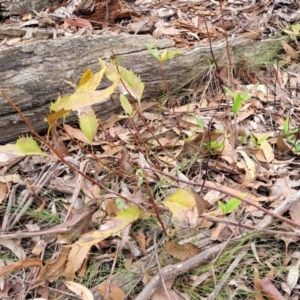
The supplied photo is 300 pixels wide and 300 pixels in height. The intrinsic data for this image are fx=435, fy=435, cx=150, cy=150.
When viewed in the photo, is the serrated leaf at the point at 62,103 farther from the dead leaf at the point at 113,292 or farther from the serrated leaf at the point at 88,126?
the dead leaf at the point at 113,292

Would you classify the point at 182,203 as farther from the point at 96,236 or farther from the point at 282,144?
the point at 282,144

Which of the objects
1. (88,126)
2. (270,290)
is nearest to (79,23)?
(88,126)

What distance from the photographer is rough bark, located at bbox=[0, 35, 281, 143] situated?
1923mm

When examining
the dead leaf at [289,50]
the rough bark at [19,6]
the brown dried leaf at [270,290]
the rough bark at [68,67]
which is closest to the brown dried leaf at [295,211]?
the brown dried leaf at [270,290]

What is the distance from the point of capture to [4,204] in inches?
65.7

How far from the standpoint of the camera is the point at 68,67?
2.05m

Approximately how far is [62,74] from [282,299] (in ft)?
4.41

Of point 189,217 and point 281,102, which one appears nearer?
point 189,217

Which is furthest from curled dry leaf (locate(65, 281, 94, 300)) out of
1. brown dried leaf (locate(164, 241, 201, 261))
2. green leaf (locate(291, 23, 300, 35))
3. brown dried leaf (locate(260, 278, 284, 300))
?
green leaf (locate(291, 23, 300, 35))

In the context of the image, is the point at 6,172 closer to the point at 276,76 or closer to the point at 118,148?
the point at 118,148

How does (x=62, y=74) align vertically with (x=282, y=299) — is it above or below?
above

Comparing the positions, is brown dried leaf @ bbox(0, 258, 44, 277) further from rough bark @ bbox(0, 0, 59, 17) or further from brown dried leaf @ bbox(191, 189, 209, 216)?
rough bark @ bbox(0, 0, 59, 17)

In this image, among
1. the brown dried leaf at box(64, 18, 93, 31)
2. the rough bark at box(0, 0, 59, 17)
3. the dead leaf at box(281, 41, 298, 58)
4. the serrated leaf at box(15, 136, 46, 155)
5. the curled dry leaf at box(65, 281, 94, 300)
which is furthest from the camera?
the rough bark at box(0, 0, 59, 17)

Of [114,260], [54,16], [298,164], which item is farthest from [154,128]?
[54,16]
